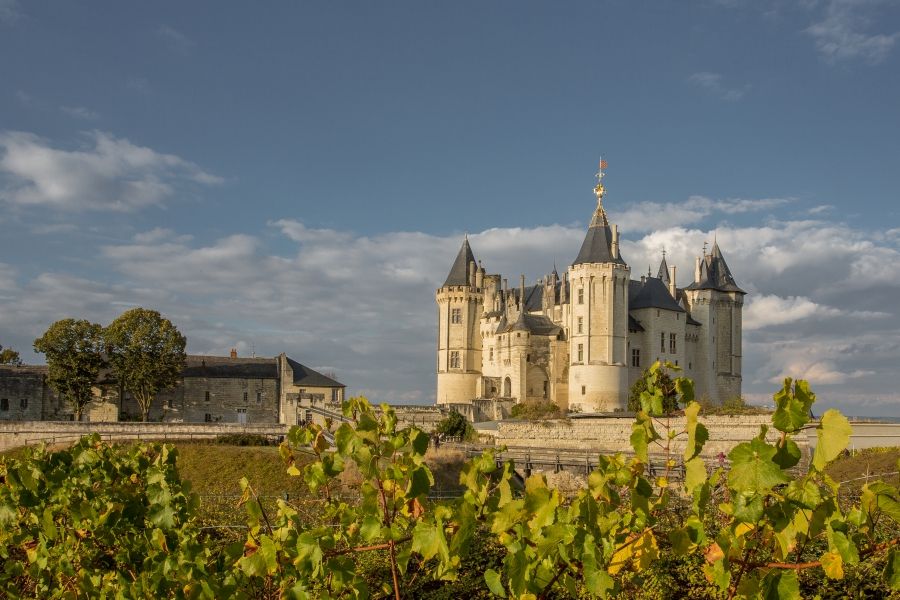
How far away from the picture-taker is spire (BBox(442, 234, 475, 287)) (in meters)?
69.4

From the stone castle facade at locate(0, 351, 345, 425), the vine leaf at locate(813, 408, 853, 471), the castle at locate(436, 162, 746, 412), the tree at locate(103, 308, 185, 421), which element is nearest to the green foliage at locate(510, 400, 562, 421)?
the castle at locate(436, 162, 746, 412)

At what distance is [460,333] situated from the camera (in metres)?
68.4

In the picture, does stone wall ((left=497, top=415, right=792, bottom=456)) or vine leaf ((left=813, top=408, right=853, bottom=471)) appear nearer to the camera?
vine leaf ((left=813, top=408, right=853, bottom=471))

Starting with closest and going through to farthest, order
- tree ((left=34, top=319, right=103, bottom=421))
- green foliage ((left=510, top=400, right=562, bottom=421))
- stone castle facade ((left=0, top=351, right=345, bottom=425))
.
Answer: tree ((left=34, top=319, right=103, bottom=421))
stone castle facade ((left=0, top=351, right=345, bottom=425))
green foliage ((left=510, top=400, right=562, bottom=421))

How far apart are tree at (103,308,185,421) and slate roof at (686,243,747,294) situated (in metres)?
40.3

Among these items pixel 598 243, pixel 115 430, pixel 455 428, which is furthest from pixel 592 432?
pixel 115 430

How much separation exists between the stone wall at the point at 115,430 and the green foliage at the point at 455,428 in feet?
30.6

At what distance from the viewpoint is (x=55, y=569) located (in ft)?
25.6

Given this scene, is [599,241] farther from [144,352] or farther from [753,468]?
[753,468]

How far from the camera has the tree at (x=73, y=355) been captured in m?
54.3

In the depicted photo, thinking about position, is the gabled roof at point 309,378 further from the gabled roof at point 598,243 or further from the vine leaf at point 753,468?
the vine leaf at point 753,468

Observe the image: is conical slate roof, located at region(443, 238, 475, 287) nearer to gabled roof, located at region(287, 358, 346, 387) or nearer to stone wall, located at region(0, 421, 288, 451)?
gabled roof, located at region(287, 358, 346, 387)

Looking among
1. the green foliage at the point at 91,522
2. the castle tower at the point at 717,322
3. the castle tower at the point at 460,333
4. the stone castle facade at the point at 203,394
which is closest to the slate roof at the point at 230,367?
the stone castle facade at the point at 203,394

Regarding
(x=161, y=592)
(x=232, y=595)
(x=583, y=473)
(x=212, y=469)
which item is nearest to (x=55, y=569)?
(x=161, y=592)
